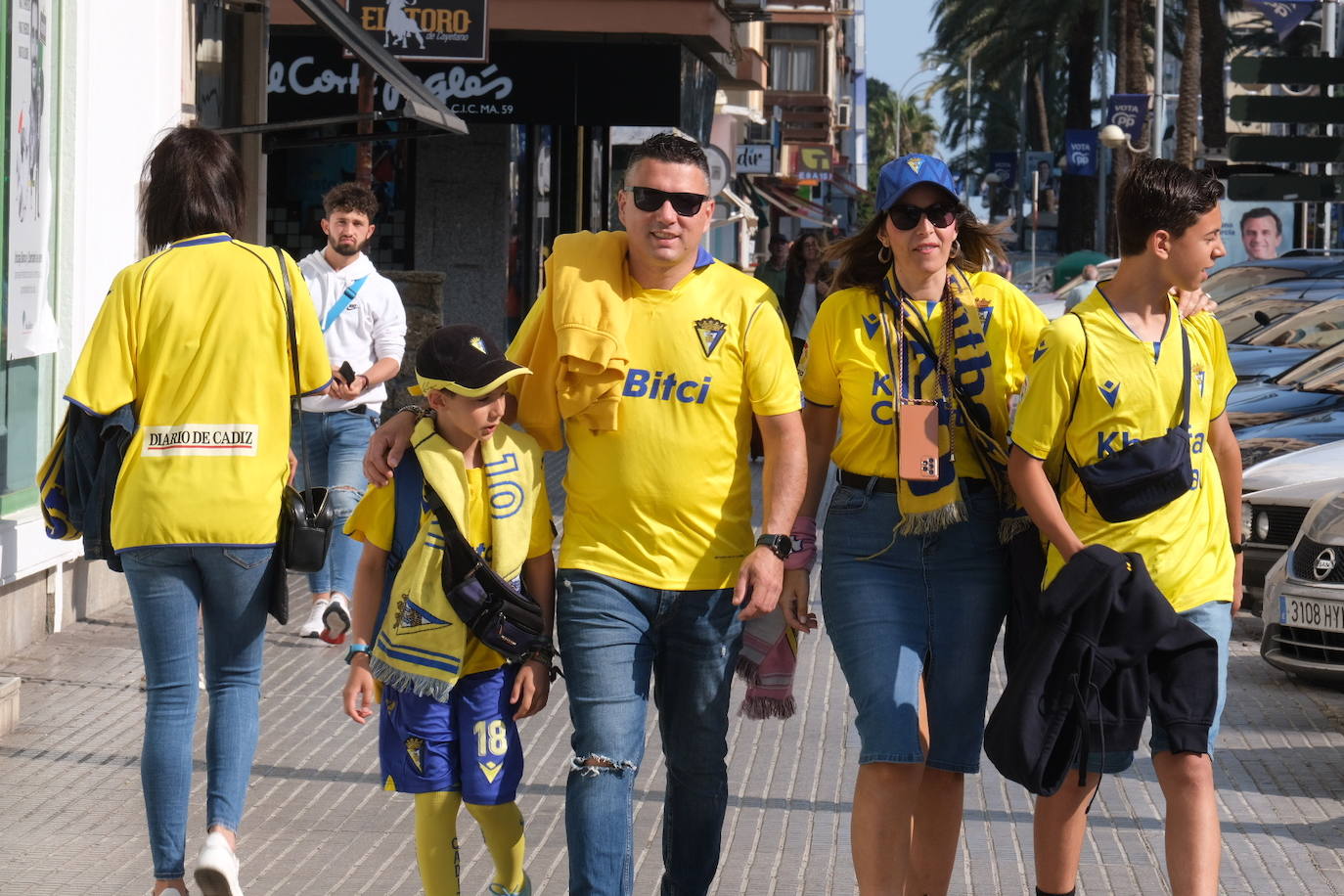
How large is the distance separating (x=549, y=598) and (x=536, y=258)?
19.5 metres

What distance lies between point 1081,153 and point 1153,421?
45203 mm

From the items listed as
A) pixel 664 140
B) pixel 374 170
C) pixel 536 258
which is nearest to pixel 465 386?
pixel 664 140

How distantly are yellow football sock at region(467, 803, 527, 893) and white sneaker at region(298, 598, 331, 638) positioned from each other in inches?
181

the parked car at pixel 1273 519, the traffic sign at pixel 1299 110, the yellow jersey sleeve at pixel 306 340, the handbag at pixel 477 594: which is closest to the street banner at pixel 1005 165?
the traffic sign at pixel 1299 110

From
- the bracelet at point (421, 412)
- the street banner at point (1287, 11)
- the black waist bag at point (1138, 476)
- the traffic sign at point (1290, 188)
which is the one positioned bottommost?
the black waist bag at point (1138, 476)

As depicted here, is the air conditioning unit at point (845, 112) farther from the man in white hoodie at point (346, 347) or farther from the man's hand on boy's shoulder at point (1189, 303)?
the man's hand on boy's shoulder at point (1189, 303)

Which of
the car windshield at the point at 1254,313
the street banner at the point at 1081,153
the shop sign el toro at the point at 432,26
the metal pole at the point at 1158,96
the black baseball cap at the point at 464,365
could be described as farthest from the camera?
the street banner at the point at 1081,153

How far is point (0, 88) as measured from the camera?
337 inches

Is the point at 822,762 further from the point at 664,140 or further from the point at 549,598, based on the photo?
the point at 664,140

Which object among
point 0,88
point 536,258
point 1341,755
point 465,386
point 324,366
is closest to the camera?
point 465,386

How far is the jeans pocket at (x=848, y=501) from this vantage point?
182 inches

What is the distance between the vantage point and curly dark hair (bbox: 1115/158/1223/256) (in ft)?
14.7

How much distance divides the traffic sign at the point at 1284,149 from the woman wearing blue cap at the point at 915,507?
30.4 feet

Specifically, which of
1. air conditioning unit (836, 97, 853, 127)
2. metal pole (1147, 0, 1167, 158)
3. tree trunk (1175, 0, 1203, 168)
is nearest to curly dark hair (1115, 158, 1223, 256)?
tree trunk (1175, 0, 1203, 168)
